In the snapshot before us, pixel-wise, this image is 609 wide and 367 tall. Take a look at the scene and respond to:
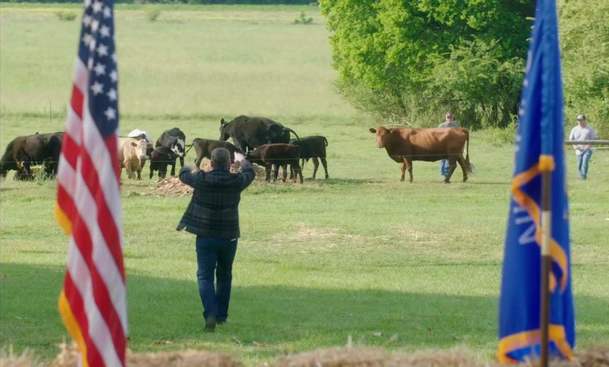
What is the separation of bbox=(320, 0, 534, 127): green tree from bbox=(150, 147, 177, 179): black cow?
72.1ft

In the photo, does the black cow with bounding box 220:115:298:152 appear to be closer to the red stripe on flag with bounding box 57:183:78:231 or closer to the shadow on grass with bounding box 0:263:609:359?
the shadow on grass with bounding box 0:263:609:359

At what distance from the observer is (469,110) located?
6169 centimetres

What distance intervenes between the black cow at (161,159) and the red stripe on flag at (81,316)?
29085 millimetres

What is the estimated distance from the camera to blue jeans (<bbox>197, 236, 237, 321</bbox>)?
48.3 ft

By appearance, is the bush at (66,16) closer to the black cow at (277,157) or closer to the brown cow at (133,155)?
the brown cow at (133,155)

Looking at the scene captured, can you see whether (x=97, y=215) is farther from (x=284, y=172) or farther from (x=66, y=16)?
(x=66, y=16)

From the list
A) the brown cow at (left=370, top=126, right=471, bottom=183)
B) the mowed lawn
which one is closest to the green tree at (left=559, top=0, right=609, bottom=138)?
the mowed lawn

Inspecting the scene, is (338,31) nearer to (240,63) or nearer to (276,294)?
(240,63)

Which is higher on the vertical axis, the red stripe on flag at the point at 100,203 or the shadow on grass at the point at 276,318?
the red stripe on flag at the point at 100,203

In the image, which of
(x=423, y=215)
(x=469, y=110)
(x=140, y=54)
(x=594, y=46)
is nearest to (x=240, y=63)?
(x=140, y=54)

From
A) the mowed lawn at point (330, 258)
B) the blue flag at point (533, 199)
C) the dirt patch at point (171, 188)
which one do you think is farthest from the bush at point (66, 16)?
the blue flag at point (533, 199)

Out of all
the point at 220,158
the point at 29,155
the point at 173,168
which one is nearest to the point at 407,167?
the point at 173,168

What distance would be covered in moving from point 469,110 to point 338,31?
7896 mm

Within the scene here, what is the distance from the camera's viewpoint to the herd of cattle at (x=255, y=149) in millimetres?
36656
